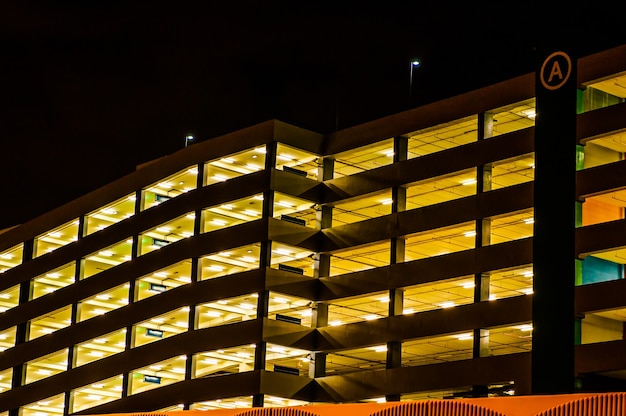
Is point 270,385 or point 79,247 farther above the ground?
point 79,247

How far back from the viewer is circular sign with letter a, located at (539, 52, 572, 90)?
165 ft

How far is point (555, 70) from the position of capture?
5094 cm

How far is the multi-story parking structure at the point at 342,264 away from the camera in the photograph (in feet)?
220

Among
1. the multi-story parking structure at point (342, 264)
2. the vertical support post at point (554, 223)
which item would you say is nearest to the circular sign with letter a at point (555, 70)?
the vertical support post at point (554, 223)

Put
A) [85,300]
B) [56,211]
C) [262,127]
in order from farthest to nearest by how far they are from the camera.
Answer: [56,211] → [85,300] → [262,127]

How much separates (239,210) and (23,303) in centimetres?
3031

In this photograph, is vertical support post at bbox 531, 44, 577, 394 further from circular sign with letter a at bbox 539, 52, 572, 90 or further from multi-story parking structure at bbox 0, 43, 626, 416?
multi-story parking structure at bbox 0, 43, 626, 416

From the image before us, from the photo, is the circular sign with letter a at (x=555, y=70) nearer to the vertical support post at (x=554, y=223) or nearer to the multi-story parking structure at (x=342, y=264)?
the vertical support post at (x=554, y=223)

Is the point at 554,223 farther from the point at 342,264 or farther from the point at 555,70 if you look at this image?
the point at 342,264

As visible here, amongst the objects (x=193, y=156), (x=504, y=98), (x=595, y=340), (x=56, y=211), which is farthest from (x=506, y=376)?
(x=56, y=211)

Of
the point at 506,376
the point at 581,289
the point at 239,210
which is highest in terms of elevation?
the point at 239,210

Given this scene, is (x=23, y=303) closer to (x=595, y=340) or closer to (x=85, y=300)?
(x=85, y=300)

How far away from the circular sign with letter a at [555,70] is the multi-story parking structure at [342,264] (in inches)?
553

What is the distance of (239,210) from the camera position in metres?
84.6
